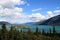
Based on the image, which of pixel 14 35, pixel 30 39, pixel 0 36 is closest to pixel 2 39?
pixel 0 36

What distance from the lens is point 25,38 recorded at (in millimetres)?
Result: 85188

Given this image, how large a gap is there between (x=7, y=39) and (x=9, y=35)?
5710mm

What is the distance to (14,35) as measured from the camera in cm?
8744

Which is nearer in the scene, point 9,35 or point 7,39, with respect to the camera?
point 7,39

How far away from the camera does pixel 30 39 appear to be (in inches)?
3442

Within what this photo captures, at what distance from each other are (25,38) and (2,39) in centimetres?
1231

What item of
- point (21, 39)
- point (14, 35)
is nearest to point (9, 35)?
point (14, 35)

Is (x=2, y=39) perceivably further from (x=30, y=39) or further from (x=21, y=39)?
(x=30, y=39)

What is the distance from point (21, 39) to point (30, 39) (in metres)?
6.41

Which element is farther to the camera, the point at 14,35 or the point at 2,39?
the point at 14,35

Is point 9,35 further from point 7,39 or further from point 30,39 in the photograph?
point 30,39

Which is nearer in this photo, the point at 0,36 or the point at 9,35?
the point at 0,36

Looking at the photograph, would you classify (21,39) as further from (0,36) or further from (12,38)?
(0,36)

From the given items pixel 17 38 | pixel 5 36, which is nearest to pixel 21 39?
pixel 17 38
